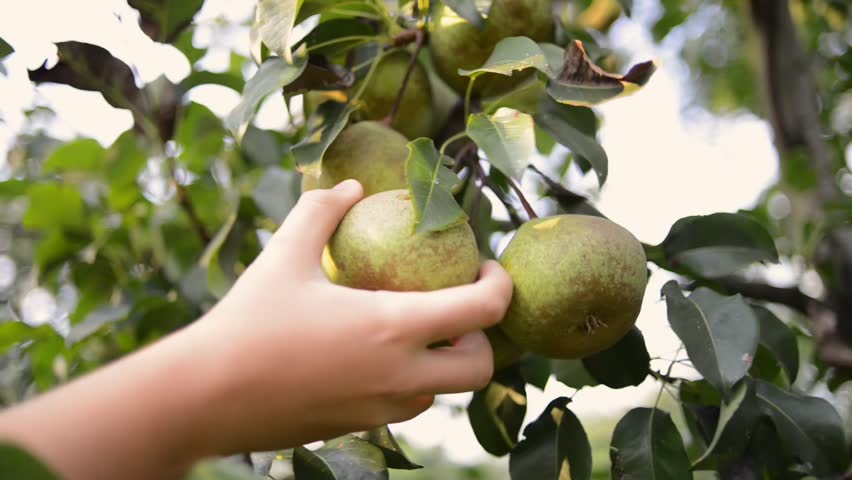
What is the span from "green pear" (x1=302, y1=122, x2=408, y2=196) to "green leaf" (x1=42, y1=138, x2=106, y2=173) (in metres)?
1.07

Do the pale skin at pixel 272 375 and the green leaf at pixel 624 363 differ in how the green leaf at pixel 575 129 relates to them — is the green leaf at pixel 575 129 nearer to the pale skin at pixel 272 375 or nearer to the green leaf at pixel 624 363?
the green leaf at pixel 624 363

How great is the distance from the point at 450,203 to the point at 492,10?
1.40ft

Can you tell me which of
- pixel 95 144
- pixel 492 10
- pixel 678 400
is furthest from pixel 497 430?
pixel 95 144

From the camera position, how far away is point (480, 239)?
1366 millimetres

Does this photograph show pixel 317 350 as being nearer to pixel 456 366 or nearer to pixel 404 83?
pixel 456 366

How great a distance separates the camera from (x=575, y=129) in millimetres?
1189

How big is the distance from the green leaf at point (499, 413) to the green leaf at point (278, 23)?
1.91ft

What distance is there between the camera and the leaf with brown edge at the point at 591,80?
97cm

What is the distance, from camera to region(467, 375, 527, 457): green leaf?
116cm

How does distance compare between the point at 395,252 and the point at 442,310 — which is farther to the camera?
the point at 395,252

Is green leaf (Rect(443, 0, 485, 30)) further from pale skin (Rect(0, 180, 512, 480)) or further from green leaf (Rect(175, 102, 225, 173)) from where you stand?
green leaf (Rect(175, 102, 225, 173))

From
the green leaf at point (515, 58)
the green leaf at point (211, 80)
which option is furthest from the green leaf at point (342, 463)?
the green leaf at point (211, 80)

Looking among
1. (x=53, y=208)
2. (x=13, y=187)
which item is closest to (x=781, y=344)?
(x=53, y=208)

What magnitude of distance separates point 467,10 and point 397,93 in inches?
9.1
